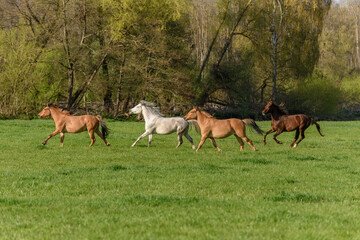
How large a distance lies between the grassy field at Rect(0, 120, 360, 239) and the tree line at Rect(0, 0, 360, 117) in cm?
2243

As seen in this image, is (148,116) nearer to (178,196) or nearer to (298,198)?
(178,196)

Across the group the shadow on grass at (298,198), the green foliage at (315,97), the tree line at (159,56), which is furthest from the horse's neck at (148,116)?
the green foliage at (315,97)

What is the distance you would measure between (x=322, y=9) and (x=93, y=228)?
44272 mm

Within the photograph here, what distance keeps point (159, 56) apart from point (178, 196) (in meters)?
31.6

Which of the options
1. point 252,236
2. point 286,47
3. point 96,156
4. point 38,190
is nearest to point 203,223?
point 252,236

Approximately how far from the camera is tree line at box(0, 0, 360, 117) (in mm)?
37781

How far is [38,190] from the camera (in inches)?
381

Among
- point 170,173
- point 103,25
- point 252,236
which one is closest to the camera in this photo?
point 252,236

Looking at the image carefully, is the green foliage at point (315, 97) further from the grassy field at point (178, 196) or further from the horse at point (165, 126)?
the grassy field at point (178, 196)

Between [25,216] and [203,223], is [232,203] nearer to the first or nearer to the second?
[203,223]

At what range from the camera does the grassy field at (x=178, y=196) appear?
6453 millimetres

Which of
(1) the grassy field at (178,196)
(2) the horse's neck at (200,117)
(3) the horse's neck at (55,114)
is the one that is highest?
(2) the horse's neck at (200,117)

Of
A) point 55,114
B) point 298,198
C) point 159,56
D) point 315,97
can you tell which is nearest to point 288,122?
point 55,114

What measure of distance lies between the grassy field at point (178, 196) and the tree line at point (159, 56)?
22.4 meters
